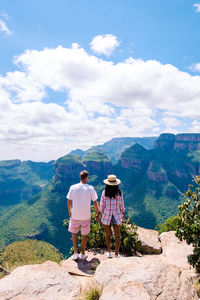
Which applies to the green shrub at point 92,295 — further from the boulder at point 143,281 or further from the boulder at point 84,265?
the boulder at point 84,265

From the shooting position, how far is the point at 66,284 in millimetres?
4941

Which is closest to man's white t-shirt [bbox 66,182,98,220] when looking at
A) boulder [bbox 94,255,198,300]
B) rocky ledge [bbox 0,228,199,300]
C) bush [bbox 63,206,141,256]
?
rocky ledge [bbox 0,228,199,300]

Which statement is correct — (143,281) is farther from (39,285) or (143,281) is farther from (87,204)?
(87,204)

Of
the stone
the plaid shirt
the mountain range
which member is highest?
the plaid shirt

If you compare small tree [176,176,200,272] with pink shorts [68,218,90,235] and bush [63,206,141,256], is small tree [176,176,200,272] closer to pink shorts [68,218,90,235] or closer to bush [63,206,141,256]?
bush [63,206,141,256]

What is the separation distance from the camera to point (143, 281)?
4.74m

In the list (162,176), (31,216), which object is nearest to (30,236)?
(31,216)

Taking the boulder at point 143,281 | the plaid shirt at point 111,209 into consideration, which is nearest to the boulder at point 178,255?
the boulder at point 143,281

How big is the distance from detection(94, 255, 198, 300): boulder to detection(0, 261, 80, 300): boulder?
0.82 metres

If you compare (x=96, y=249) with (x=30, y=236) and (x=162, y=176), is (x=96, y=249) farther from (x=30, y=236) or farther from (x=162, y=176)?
(x=162, y=176)

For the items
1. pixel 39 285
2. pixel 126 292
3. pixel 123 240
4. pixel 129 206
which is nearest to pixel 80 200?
pixel 39 285

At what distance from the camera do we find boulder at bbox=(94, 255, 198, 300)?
416cm

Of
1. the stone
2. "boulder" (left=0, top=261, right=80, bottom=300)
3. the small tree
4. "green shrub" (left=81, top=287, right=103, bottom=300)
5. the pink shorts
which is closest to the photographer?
the stone

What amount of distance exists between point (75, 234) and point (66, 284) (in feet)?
8.90
